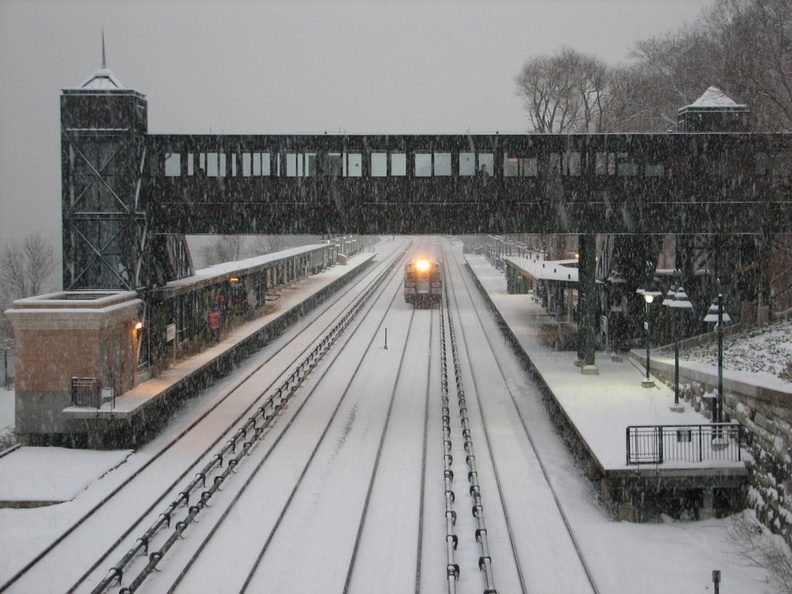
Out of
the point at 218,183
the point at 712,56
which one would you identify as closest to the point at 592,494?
the point at 218,183

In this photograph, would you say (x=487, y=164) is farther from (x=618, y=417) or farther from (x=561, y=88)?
(x=561, y=88)

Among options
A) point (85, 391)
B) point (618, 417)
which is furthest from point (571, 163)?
point (85, 391)

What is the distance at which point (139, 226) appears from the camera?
2486 cm

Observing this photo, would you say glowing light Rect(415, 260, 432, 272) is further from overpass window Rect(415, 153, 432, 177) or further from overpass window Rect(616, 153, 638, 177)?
overpass window Rect(616, 153, 638, 177)

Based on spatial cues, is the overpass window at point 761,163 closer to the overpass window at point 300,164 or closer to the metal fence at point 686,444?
the metal fence at point 686,444

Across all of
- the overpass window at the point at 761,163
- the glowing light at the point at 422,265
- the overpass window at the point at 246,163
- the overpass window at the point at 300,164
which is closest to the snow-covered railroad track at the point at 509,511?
the overpass window at the point at 300,164

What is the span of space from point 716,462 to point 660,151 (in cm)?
1230

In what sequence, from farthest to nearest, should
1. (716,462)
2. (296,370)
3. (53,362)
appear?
(296,370), (53,362), (716,462)

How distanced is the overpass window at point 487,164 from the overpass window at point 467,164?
0.21 meters

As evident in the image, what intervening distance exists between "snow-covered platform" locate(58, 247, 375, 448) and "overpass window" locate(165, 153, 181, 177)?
5906 millimetres

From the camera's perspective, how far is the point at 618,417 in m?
19.2

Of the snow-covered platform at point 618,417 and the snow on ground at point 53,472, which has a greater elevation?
the snow-covered platform at point 618,417

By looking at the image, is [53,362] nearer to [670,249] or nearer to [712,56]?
[712,56]

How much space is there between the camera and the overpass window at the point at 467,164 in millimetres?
Answer: 25594
